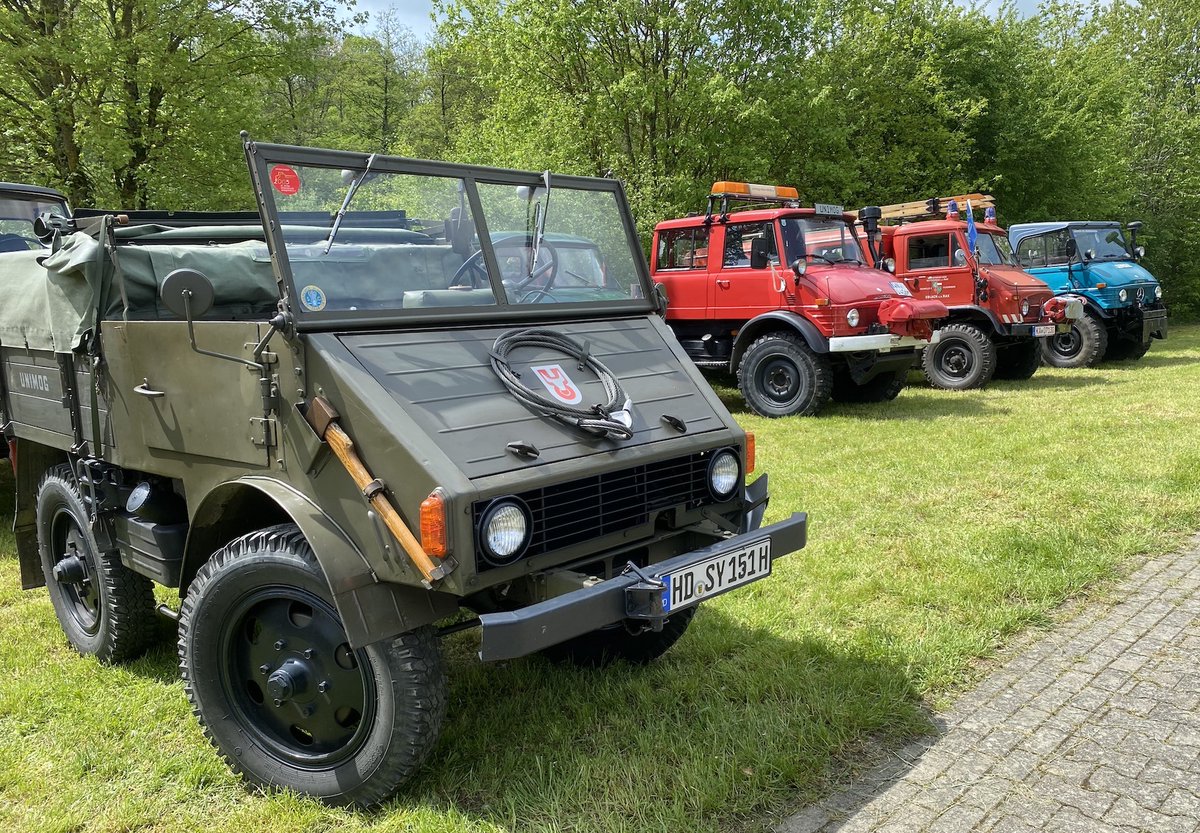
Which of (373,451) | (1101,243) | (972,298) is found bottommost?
(972,298)

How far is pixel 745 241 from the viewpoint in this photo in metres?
11.1

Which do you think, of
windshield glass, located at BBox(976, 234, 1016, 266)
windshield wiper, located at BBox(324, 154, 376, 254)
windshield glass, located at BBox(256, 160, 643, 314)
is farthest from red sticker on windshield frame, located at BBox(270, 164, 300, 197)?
windshield glass, located at BBox(976, 234, 1016, 266)

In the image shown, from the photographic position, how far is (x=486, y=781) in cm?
320

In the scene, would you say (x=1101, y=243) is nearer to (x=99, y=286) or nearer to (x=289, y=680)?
(x=99, y=286)

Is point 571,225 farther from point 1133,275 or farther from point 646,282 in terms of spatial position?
point 1133,275

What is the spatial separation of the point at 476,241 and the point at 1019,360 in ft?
38.9

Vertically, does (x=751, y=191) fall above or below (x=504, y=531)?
above

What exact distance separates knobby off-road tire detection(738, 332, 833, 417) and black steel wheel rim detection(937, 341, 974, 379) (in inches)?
119

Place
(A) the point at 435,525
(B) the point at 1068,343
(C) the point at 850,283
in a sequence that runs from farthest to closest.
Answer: (B) the point at 1068,343 < (C) the point at 850,283 < (A) the point at 435,525

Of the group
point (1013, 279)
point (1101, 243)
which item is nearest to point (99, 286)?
point (1013, 279)

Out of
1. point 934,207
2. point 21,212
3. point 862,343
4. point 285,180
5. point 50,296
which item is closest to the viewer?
point 285,180

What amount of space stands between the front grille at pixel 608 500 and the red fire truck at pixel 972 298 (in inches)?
382

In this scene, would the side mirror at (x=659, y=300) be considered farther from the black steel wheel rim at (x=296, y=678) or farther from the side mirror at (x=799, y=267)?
the side mirror at (x=799, y=267)

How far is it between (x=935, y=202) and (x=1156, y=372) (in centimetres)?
417
